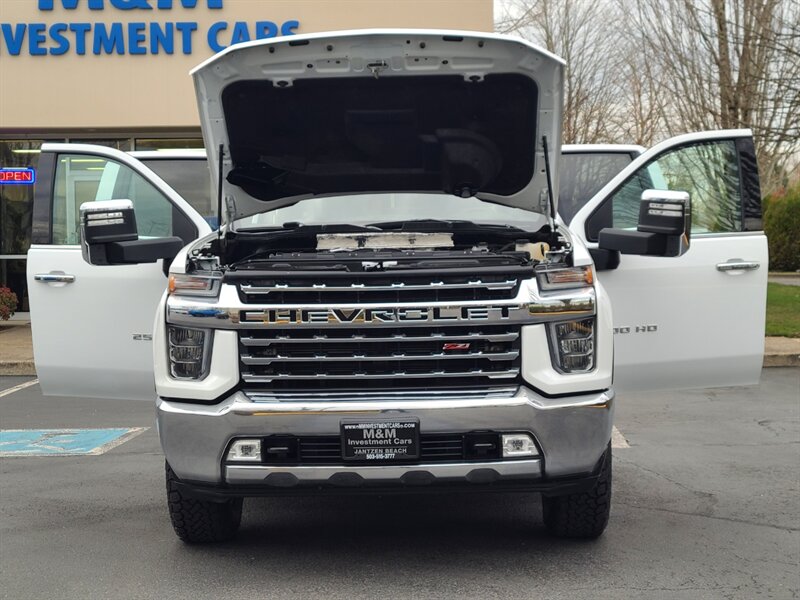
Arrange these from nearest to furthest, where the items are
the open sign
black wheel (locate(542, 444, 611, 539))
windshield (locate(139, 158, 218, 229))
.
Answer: black wheel (locate(542, 444, 611, 539)), windshield (locate(139, 158, 218, 229)), the open sign

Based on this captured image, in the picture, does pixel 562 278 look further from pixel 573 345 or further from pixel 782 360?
pixel 782 360

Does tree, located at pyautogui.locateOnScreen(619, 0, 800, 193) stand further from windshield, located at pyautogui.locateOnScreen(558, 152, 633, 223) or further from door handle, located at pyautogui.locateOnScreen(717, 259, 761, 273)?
door handle, located at pyautogui.locateOnScreen(717, 259, 761, 273)

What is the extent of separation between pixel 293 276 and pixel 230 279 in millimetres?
280

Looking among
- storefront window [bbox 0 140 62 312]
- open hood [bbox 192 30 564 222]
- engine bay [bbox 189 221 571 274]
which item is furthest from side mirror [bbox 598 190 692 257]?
storefront window [bbox 0 140 62 312]

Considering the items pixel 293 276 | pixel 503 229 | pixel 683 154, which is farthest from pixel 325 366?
pixel 683 154

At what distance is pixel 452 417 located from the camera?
4.11 m

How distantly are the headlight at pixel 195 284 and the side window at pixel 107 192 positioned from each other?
1.71m

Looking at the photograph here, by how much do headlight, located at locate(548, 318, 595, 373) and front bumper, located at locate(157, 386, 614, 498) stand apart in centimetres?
14

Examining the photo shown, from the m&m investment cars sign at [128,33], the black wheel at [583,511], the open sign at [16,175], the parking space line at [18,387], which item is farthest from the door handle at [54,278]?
the open sign at [16,175]

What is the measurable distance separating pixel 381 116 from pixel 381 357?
157 cm

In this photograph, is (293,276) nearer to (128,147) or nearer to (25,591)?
(25,591)

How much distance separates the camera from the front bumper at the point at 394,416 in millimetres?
4113

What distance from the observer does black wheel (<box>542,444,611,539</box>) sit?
4703 millimetres

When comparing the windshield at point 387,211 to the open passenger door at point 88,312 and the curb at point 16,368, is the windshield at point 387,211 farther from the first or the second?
the curb at point 16,368
